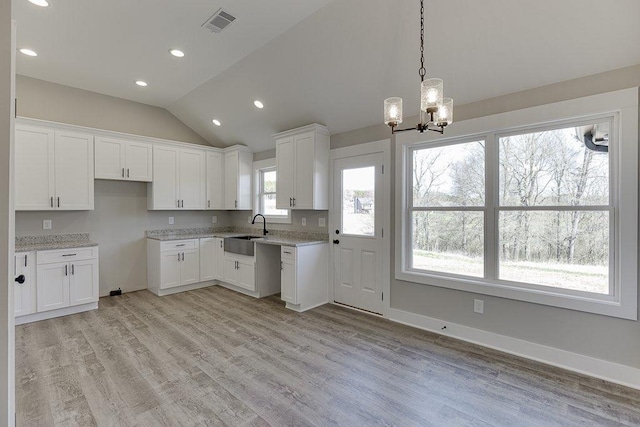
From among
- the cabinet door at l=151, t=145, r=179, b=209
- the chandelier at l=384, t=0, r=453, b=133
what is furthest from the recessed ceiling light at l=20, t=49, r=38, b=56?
the chandelier at l=384, t=0, r=453, b=133

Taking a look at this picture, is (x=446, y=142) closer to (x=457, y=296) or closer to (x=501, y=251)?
(x=501, y=251)

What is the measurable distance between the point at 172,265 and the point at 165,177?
4.81ft

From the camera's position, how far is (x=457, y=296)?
3.18 meters

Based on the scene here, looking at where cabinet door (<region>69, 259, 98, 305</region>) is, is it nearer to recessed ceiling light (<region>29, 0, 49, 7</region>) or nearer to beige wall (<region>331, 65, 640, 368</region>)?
recessed ceiling light (<region>29, 0, 49, 7</region>)

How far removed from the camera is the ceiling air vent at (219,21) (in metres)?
2.73

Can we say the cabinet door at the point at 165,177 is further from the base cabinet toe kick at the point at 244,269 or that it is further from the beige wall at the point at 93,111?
the base cabinet toe kick at the point at 244,269

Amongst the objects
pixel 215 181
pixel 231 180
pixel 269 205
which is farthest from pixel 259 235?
pixel 215 181

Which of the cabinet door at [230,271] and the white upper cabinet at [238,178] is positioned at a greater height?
the white upper cabinet at [238,178]

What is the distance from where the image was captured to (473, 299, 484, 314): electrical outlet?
119 inches

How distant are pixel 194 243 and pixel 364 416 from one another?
397 cm

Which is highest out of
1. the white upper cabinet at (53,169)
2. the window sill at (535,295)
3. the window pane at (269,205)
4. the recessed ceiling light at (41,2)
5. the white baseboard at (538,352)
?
the recessed ceiling light at (41,2)

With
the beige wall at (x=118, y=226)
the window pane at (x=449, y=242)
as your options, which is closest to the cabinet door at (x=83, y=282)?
the beige wall at (x=118, y=226)

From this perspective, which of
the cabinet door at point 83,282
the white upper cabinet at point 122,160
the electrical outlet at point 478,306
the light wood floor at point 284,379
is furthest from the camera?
the white upper cabinet at point 122,160

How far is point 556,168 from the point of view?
8.91ft
